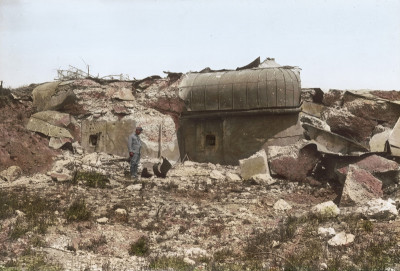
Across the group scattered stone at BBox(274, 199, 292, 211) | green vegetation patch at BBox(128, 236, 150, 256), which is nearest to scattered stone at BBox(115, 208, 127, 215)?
green vegetation patch at BBox(128, 236, 150, 256)

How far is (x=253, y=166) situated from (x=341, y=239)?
466cm

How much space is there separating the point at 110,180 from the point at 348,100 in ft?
22.4

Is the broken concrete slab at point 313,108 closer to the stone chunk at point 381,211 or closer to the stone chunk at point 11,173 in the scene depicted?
the stone chunk at point 381,211

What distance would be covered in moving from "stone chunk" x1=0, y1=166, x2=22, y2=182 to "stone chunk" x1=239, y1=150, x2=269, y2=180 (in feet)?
17.6

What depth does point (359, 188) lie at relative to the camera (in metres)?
8.06

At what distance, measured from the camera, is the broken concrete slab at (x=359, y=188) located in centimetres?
788

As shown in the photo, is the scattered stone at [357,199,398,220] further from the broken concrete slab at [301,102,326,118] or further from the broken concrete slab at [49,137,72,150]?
the broken concrete slab at [49,137,72,150]

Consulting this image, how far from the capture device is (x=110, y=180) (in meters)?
9.80

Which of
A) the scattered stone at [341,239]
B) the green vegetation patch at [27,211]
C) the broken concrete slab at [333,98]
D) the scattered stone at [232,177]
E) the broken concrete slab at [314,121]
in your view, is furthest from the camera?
the broken concrete slab at [333,98]

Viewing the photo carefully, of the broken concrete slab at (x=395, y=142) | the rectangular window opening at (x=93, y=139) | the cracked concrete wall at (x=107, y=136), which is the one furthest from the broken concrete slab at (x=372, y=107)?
the rectangular window opening at (x=93, y=139)

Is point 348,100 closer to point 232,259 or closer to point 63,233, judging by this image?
point 232,259

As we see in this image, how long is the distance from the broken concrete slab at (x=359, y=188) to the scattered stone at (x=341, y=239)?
204 cm

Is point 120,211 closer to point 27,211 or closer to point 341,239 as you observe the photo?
point 27,211

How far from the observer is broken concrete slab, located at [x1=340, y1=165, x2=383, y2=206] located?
7.88m
